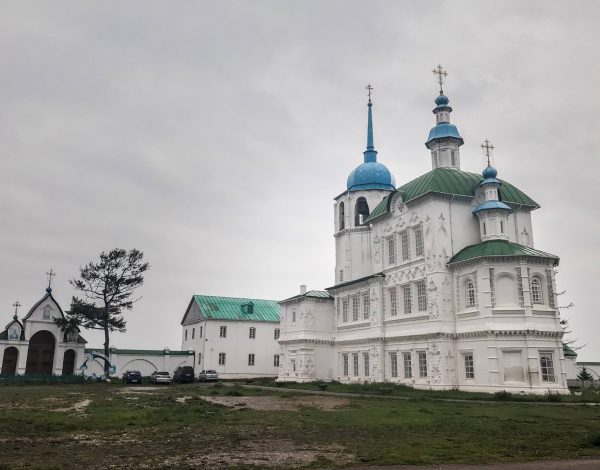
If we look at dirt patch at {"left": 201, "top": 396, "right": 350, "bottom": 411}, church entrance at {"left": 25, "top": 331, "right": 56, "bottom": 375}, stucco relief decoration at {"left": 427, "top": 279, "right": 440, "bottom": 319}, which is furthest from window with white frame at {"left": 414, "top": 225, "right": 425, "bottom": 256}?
church entrance at {"left": 25, "top": 331, "right": 56, "bottom": 375}

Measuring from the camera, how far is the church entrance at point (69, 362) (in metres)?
47.9

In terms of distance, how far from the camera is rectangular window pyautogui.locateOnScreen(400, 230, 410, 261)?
38656mm

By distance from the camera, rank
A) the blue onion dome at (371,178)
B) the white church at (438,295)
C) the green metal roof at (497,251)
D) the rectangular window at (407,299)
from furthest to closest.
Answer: the blue onion dome at (371,178) → the rectangular window at (407,299) → the green metal roof at (497,251) → the white church at (438,295)

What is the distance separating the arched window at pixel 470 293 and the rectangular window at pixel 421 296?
10.1 ft

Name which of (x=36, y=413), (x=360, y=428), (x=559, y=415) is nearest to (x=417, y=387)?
(x=559, y=415)

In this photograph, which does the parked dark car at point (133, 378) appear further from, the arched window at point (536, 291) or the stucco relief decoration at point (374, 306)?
the arched window at point (536, 291)

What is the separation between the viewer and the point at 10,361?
45.6 metres

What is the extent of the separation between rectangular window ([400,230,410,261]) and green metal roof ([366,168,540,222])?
2504mm

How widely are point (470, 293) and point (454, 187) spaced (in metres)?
7.66

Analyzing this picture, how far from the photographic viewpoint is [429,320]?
34.7 m

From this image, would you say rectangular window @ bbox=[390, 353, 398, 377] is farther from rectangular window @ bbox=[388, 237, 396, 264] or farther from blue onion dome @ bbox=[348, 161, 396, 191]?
blue onion dome @ bbox=[348, 161, 396, 191]

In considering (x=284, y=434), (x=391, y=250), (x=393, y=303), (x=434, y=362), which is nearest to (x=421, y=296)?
(x=393, y=303)

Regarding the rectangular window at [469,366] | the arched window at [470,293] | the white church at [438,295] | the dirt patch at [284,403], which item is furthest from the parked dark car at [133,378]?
the arched window at [470,293]

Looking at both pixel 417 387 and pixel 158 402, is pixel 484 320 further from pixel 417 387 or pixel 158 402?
pixel 158 402
